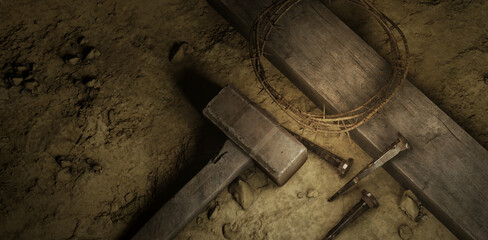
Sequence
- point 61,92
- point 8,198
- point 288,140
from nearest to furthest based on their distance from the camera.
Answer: point 288,140 → point 8,198 → point 61,92

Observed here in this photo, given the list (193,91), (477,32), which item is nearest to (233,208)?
(193,91)

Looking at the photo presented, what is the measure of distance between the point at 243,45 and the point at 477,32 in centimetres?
290

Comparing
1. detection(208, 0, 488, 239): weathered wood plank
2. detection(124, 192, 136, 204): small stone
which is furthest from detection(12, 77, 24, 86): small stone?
detection(208, 0, 488, 239): weathered wood plank

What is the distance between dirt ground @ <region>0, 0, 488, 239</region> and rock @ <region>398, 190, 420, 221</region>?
0.09 metres

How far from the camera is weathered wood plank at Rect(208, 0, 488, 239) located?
11.8 feet

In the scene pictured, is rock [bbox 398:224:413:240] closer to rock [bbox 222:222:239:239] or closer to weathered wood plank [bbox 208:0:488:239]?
weathered wood plank [bbox 208:0:488:239]

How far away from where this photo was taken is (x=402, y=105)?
3.83 metres

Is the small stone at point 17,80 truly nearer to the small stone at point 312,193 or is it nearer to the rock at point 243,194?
the rock at point 243,194

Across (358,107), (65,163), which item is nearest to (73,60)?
(65,163)

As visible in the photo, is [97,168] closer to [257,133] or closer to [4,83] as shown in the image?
[4,83]

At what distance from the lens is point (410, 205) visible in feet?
12.9

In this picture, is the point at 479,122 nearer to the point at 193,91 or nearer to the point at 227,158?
the point at 227,158

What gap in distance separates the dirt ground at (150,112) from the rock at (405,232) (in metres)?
0.08

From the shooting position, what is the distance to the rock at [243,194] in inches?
158
